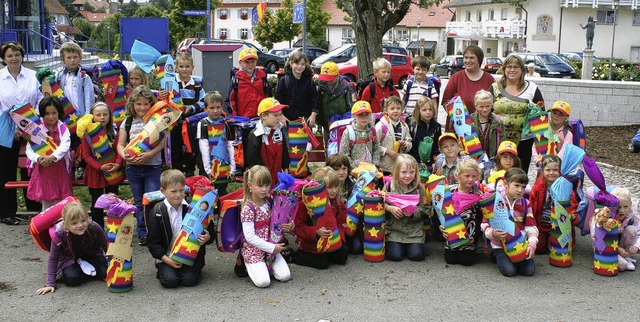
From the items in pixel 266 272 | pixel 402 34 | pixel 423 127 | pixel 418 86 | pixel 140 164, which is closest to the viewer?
pixel 266 272

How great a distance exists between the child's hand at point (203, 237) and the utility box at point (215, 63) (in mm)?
7698

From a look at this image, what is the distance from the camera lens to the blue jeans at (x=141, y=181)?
654 centimetres

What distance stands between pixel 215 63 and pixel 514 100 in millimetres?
7182

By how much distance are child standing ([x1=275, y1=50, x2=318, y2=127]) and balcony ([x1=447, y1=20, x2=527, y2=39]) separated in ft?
174

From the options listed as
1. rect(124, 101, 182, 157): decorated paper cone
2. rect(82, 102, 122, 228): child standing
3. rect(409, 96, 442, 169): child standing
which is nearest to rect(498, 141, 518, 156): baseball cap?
rect(409, 96, 442, 169): child standing

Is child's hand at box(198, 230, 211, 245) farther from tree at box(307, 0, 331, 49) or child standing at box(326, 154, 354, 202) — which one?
tree at box(307, 0, 331, 49)

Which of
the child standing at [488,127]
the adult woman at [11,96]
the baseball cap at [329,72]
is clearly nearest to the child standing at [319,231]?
the child standing at [488,127]

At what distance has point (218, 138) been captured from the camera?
693 centimetres

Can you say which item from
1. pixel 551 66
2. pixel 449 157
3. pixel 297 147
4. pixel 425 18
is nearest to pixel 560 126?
pixel 449 157

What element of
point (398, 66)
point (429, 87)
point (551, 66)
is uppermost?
point (551, 66)

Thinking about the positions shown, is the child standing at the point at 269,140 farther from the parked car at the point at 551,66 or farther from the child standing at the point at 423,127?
the parked car at the point at 551,66

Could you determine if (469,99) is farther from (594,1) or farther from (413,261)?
(594,1)

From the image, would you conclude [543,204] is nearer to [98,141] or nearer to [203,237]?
[203,237]

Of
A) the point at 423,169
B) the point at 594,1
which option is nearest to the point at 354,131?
the point at 423,169
